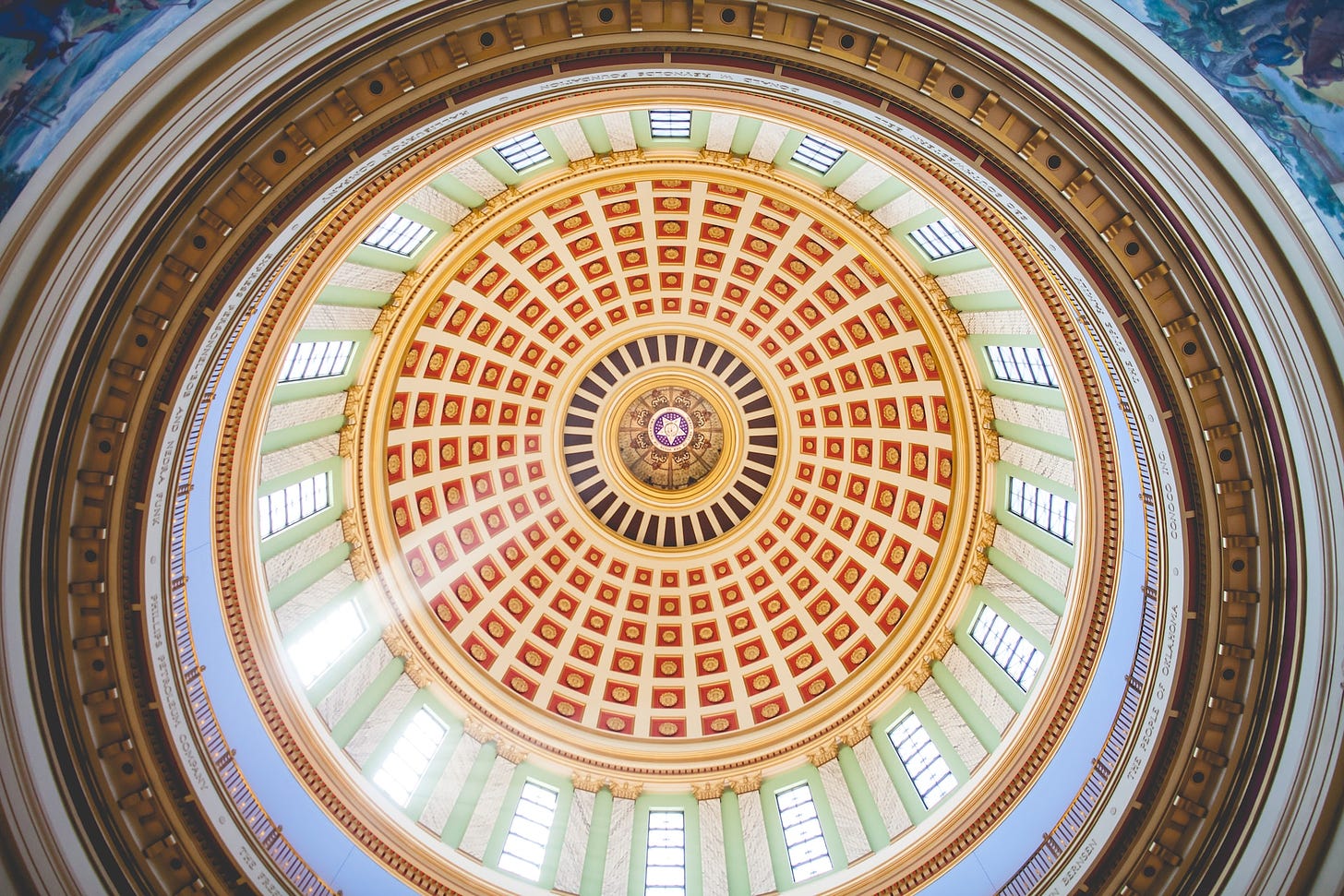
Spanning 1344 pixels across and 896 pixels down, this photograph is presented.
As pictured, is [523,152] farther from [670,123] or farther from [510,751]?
[510,751]

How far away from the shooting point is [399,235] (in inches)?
782

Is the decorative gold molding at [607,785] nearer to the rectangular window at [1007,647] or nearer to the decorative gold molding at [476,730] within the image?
the decorative gold molding at [476,730]

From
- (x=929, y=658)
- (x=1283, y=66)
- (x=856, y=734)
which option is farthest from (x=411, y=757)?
(x=1283, y=66)

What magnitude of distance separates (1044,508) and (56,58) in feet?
70.5

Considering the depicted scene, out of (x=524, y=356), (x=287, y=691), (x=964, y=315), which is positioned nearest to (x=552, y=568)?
(x=524, y=356)

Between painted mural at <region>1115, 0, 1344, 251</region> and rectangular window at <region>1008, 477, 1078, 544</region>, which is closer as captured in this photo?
painted mural at <region>1115, 0, 1344, 251</region>

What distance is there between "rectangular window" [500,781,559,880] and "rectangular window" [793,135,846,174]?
20.6 m

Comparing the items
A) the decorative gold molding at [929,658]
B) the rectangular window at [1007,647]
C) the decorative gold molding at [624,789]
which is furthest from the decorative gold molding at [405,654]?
the rectangular window at [1007,647]

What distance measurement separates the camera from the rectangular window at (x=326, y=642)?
18.5 m

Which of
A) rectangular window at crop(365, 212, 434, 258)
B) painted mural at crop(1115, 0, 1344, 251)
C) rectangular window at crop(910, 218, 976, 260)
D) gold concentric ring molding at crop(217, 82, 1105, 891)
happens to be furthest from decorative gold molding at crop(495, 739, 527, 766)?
painted mural at crop(1115, 0, 1344, 251)

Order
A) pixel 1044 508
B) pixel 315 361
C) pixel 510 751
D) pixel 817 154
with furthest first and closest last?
1. pixel 510 751
2. pixel 1044 508
3. pixel 817 154
4. pixel 315 361

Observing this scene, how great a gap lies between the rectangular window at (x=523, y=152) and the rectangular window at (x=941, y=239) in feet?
34.6

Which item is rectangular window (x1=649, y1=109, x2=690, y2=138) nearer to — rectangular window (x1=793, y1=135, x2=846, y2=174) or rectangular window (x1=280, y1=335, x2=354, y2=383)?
rectangular window (x1=793, y1=135, x2=846, y2=174)

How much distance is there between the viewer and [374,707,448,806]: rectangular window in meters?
19.6
